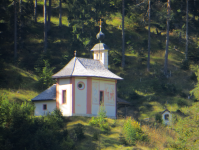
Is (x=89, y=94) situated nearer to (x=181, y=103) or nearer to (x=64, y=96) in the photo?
(x=64, y=96)

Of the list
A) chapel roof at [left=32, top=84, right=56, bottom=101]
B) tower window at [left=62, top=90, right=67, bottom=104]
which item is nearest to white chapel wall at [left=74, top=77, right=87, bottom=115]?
tower window at [left=62, top=90, right=67, bottom=104]

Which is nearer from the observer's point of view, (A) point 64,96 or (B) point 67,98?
(B) point 67,98

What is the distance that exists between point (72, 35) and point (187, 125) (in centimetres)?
3499

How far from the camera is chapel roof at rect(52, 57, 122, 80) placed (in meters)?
36.9

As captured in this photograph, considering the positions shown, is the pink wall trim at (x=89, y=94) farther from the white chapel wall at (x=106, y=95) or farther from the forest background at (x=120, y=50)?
the forest background at (x=120, y=50)

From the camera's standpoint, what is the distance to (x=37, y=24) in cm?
6569

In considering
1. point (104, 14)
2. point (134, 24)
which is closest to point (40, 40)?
point (104, 14)

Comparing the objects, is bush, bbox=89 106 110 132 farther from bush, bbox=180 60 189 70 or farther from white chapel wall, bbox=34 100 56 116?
bush, bbox=180 60 189 70

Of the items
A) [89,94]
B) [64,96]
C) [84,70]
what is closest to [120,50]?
[84,70]

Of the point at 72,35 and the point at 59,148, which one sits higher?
the point at 72,35

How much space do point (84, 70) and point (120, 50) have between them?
68.8ft

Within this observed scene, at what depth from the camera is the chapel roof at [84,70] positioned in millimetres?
36906

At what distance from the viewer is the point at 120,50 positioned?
57.5m

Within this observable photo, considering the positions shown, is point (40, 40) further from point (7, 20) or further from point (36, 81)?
point (36, 81)
